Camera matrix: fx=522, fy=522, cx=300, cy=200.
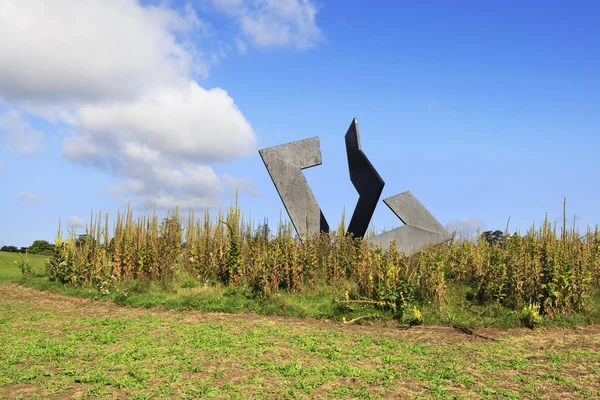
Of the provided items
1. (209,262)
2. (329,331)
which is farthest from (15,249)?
(329,331)

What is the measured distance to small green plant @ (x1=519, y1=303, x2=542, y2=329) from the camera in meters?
7.32

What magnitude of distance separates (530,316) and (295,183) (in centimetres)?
603

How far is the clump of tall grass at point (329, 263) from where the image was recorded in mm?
7996

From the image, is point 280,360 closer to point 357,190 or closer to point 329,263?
point 329,263

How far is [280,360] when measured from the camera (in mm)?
5457

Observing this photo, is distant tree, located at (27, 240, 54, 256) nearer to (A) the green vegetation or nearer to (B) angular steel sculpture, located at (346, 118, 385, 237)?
(A) the green vegetation

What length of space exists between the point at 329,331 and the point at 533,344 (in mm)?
2542

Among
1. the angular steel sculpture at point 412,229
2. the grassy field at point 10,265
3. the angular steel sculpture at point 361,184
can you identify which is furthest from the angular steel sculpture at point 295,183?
the grassy field at point 10,265

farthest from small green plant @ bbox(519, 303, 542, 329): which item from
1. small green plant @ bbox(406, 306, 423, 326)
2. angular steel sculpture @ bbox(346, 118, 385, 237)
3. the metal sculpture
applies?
angular steel sculpture @ bbox(346, 118, 385, 237)

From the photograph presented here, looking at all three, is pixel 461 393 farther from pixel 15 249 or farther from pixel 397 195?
pixel 15 249

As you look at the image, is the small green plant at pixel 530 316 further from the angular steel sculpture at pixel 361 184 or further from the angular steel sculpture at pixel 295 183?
the angular steel sculpture at pixel 295 183

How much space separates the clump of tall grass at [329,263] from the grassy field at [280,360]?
2.89ft

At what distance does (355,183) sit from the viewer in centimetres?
1202

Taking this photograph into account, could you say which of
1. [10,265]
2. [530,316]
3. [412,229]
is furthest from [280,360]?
[10,265]
